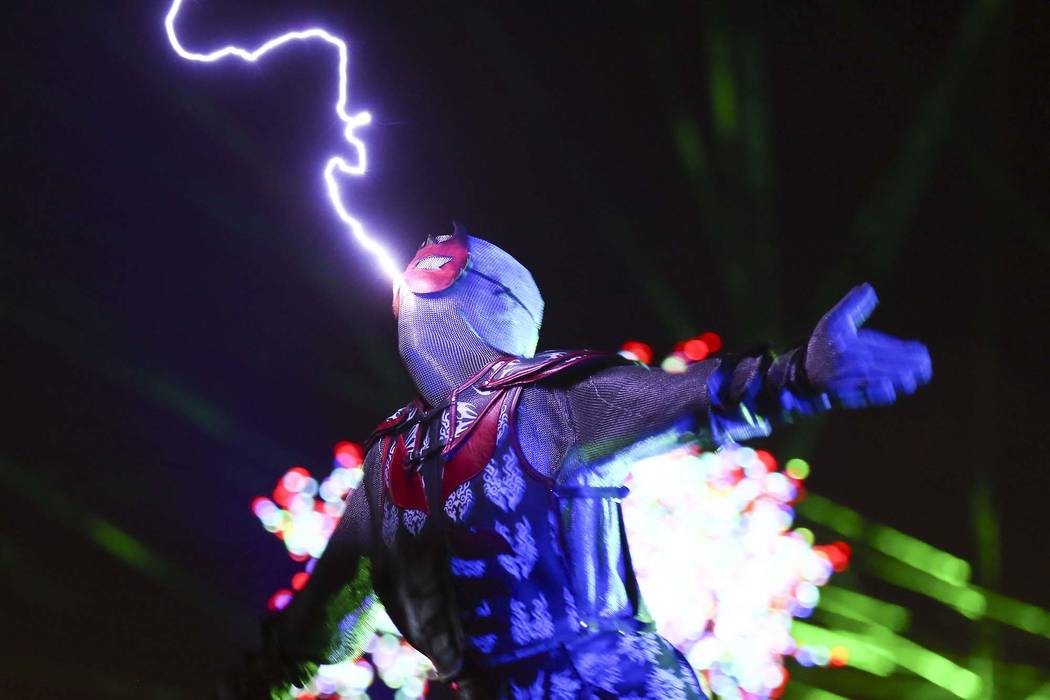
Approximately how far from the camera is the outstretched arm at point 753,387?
54.8 inches

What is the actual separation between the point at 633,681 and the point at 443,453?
22.4 inches

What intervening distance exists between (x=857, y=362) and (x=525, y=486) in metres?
0.67

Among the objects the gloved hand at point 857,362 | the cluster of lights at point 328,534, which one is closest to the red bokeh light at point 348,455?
the cluster of lights at point 328,534

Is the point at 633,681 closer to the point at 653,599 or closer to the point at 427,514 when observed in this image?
the point at 427,514

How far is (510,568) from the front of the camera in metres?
1.77

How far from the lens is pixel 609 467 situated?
5.83 feet

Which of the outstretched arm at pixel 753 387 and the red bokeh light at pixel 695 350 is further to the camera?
the red bokeh light at pixel 695 350

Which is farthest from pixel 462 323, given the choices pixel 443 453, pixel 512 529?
pixel 512 529

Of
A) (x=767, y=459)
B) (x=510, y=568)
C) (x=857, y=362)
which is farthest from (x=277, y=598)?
(x=857, y=362)

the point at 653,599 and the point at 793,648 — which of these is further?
the point at 793,648

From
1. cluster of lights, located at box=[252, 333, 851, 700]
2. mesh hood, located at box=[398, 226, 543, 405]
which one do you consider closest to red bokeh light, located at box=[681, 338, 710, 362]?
cluster of lights, located at box=[252, 333, 851, 700]

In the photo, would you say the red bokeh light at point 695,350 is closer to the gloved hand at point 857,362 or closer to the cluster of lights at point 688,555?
the cluster of lights at point 688,555

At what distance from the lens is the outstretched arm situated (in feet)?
4.57

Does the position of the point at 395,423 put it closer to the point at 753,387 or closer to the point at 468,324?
the point at 468,324
